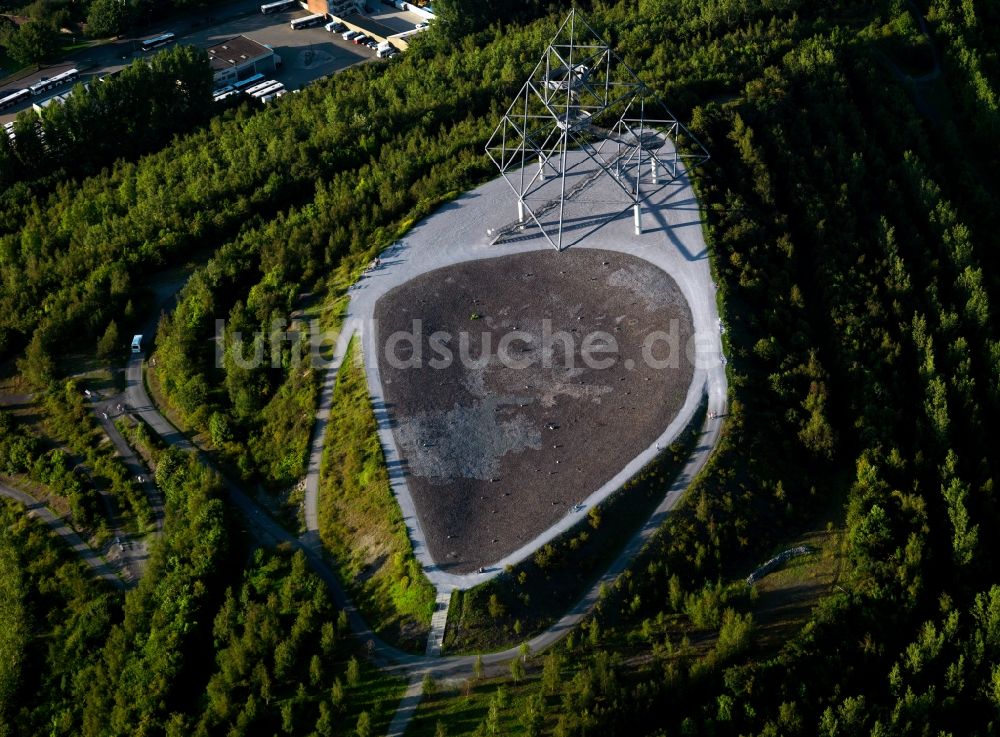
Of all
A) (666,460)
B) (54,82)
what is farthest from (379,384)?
(54,82)

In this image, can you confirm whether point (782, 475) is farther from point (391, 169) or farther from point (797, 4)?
point (797, 4)


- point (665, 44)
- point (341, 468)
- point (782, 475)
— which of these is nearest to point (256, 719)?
point (341, 468)

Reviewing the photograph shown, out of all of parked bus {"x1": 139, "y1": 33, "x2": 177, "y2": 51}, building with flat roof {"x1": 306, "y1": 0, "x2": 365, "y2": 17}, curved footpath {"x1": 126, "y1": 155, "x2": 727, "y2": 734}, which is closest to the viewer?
curved footpath {"x1": 126, "y1": 155, "x2": 727, "y2": 734}

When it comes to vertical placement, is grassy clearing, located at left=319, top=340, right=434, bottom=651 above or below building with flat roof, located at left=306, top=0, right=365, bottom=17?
below

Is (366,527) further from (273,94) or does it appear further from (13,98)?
(13,98)

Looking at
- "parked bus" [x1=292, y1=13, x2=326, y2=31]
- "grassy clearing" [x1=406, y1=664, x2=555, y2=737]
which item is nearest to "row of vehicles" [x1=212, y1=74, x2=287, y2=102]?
"parked bus" [x1=292, y1=13, x2=326, y2=31]

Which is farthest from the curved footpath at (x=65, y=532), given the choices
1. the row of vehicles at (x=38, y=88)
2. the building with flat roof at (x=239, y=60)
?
the row of vehicles at (x=38, y=88)

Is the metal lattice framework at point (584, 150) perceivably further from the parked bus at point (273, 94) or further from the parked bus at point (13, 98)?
the parked bus at point (13, 98)

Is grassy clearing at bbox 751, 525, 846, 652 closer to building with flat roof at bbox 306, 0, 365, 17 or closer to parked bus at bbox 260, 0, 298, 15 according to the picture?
building with flat roof at bbox 306, 0, 365, 17
